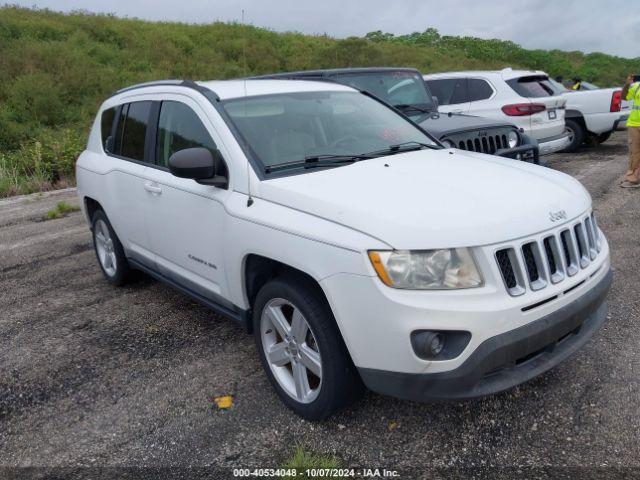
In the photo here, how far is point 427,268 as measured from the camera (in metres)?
2.47

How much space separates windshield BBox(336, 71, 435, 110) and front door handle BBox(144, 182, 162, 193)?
4104 millimetres

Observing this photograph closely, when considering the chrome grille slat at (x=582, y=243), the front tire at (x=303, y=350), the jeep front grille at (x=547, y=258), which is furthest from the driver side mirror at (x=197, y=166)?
the chrome grille slat at (x=582, y=243)

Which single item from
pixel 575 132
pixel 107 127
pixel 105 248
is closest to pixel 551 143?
pixel 575 132

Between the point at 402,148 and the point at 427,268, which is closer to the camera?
the point at 427,268

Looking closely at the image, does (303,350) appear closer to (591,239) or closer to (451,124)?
(591,239)

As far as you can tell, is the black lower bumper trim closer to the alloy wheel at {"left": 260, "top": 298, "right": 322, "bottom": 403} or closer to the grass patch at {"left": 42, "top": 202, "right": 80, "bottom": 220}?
the alloy wheel at {"left": 260, "top": 298, "right": 322, "bottom": 403}

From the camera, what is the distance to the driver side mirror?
3180 millimetres

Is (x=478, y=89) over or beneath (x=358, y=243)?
over

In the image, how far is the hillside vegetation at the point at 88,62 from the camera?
13.3 metres

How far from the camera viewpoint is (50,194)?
10.8m

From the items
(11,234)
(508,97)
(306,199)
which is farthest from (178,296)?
(508,97)

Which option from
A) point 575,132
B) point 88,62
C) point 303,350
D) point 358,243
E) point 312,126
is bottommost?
point 303,350

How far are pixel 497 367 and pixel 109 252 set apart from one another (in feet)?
13.0

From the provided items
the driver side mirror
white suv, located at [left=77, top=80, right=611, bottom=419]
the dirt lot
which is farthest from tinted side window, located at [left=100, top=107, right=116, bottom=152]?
the driver side mirror
